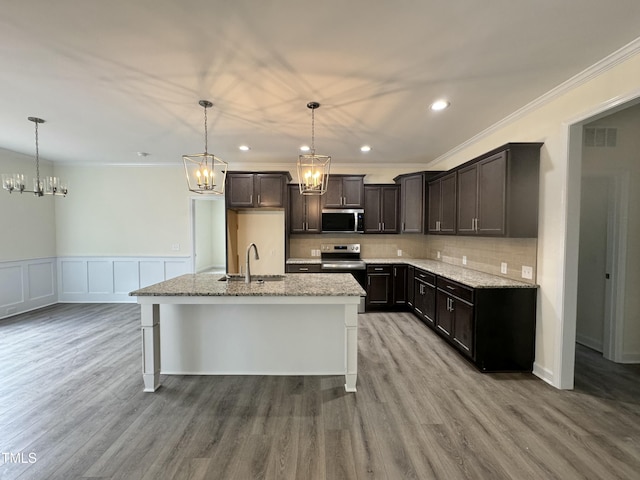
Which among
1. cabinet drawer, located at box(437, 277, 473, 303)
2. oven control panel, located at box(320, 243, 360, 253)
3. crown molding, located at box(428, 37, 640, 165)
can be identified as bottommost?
cabinet drawer, located at box(437, 277, 473, 303)

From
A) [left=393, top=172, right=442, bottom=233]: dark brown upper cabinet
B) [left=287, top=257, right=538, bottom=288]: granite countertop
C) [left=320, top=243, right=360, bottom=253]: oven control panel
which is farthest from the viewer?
[left=320, top=243, right=360, bottom=253]: oven control panel

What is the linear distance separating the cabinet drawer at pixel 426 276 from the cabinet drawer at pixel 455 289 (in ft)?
0.50

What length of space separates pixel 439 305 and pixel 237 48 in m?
3.66

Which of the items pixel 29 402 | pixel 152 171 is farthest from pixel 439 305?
pixel 152 171

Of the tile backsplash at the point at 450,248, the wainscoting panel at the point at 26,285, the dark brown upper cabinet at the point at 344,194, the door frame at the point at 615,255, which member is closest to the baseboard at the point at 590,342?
the door frame at the point at 615,255

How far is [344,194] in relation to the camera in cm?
520

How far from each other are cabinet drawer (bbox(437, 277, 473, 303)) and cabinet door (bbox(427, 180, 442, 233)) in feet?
3.52

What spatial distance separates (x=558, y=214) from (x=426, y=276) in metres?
1.91

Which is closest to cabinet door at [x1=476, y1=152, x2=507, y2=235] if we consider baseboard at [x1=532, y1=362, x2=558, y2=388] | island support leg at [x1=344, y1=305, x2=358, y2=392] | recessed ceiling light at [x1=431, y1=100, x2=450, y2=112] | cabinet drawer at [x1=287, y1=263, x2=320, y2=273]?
recessed ceiling light at [x1=431, y1=100, x2=450, y2=112]

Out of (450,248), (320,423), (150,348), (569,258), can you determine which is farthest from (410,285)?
(150,348)

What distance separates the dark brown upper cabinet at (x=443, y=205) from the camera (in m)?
3.96

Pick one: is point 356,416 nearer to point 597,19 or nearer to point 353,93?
point 353,93

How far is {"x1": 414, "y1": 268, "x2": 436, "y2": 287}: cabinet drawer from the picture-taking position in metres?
3.98

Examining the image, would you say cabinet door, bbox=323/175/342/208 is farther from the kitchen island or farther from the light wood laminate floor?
the light wood laminate floor
